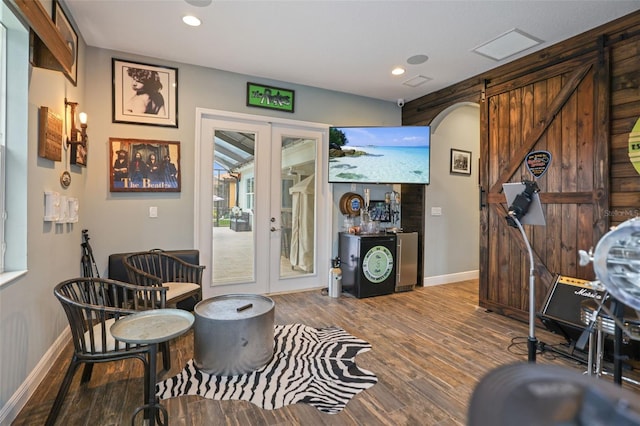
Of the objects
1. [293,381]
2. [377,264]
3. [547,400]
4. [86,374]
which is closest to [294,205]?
[377,264]

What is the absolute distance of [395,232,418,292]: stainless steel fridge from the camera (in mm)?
4504

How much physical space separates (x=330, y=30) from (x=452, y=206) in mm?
3334

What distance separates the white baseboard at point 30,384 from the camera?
1750 mm

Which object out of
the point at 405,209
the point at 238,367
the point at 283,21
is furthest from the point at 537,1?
the point at 238,367

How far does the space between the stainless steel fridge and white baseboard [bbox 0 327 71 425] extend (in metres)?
3.72

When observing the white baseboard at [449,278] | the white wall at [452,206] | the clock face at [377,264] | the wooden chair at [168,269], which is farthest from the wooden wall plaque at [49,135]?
the white baseboard at [449,278]

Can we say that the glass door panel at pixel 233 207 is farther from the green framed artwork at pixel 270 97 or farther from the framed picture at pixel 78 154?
the framed picture at pixel 78 154

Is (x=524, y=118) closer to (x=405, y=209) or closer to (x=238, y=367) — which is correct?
(x=405, y=209)

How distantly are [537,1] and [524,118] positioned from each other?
46.9 inches

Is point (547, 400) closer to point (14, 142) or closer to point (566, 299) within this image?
point (566, 299)

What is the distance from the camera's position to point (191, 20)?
9.29 feet

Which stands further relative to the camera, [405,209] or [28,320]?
[405,209]

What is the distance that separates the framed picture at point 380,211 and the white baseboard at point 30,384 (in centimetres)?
375

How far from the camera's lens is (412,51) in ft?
11.1
